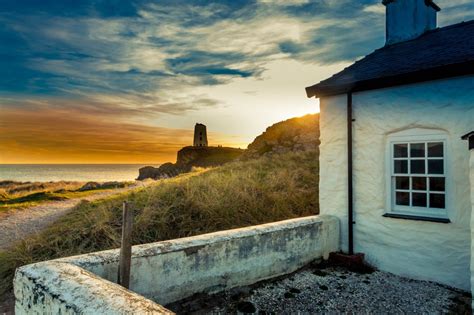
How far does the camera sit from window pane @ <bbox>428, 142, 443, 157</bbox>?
18.0 feet

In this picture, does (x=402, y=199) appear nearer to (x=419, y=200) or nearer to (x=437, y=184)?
(x=419, y=200)

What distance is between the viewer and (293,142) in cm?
2658

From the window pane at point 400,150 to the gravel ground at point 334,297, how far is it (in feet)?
7.30

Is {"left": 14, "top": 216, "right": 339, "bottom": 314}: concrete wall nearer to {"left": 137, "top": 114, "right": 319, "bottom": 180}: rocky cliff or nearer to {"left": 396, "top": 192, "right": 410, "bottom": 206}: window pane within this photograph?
{"left": 396, "top": 192, "right": 410, "bottom": 206}: window pane

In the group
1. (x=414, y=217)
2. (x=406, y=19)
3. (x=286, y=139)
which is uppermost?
(x=406, y=19)

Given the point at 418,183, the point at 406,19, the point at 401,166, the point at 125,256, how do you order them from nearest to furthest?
the point at 125,256 < the point at 418,183 < the point at 401,166 < the point at 406,19

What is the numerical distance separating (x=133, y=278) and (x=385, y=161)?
4802mm

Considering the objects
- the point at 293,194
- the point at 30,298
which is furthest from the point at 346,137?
the point at 30,298

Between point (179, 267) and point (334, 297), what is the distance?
2347 mm

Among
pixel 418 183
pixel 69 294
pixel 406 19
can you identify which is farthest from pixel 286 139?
pixel 69 294

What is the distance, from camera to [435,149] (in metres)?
5.55

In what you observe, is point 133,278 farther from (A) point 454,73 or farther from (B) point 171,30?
(B) point 171,30

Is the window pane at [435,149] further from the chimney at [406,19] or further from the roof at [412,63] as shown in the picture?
the chimney at [406,19]

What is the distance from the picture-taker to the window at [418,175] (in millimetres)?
5504
